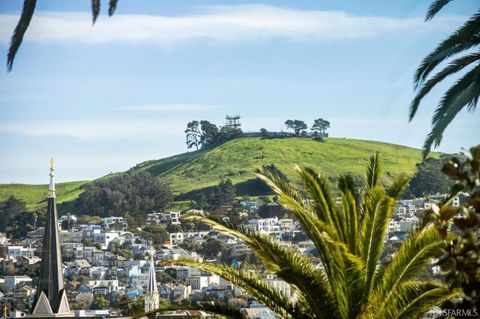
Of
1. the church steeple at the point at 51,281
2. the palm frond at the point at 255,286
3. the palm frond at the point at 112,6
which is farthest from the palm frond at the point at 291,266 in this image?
the church steeple at the point at 51,281

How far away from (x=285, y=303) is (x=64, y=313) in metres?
51.0

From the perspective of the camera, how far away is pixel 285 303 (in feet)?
38.0

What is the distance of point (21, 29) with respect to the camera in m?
10.5

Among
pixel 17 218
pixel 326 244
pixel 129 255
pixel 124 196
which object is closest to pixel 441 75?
pixel 326 244

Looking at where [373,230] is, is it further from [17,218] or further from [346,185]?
[17,218]

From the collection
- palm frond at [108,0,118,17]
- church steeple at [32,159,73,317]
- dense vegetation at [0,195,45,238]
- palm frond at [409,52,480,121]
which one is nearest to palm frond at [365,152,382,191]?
palm frond at [409,52,480,121]

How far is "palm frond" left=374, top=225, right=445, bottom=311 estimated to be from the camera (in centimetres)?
1120

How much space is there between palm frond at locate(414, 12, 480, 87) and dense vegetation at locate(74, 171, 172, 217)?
175m

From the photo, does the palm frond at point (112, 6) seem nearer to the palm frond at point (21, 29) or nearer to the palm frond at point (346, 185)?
the palm frond at point (21, 29)

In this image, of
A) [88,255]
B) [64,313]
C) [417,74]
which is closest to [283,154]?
[88,255]

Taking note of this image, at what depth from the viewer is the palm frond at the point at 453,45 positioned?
13.2 metres

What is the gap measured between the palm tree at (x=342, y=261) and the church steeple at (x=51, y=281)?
163ft

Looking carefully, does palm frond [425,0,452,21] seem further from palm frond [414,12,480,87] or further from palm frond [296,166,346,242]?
palm frond [296,166,346,242]

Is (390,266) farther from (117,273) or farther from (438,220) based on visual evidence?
(117,273)
